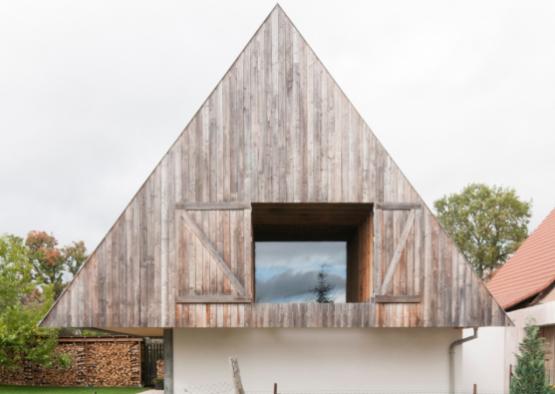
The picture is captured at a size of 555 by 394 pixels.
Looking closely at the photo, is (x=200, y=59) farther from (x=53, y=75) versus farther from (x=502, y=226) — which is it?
(x=502, y=226)

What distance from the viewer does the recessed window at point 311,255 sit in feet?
37.6

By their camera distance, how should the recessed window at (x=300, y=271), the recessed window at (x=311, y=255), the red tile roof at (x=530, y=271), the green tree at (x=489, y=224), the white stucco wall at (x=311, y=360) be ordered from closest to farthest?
the white stucco wall at (x=311, y=360)
the recessed window at (x=311, y=255)
the recessed window at (x=300, y=271)
the red tile roof at (x=530, y=271)
the green tree at (x=489, y=224)

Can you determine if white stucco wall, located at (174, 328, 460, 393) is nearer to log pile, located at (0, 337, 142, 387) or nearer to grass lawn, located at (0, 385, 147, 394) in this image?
grass lawn, located at (0, 385, 147, 394)

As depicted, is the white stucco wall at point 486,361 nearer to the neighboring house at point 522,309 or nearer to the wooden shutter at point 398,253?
the neighboring house at point 522,309

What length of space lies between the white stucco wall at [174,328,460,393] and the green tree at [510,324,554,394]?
42.5 inches

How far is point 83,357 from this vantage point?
20406 millimetres

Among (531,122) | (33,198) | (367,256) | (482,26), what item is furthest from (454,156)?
(33,198)

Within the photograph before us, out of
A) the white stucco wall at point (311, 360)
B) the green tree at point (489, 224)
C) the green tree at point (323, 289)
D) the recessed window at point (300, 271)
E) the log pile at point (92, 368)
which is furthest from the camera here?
the green tree at point (489, 224)

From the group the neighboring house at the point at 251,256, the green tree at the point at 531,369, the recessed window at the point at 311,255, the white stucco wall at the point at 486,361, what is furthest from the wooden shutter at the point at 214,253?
the white stucco wall at the point at 486,361

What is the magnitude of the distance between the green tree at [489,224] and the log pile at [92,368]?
21408mm

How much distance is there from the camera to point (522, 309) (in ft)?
44.2

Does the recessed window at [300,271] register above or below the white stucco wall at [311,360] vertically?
above

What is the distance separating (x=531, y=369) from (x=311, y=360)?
12.7 feet

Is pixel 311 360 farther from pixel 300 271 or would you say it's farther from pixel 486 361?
pixel 486 361
